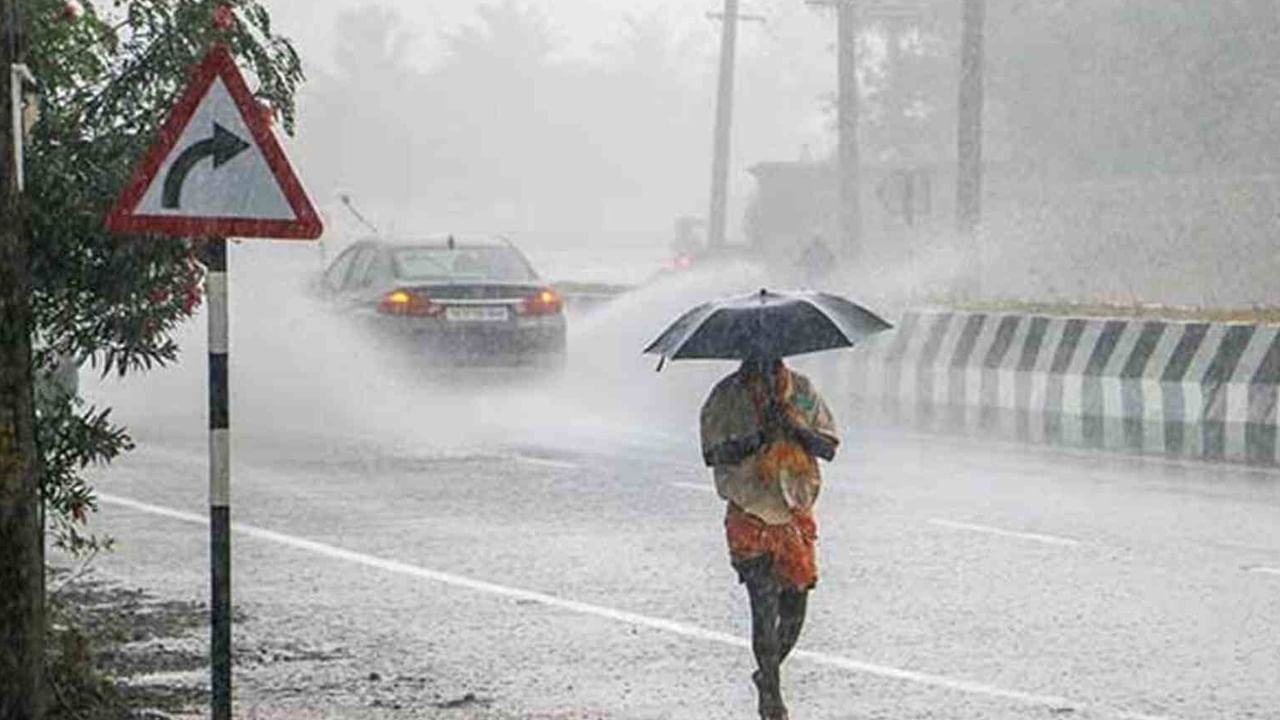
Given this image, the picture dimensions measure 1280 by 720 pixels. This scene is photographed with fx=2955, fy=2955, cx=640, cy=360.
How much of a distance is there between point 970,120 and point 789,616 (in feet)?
84.6

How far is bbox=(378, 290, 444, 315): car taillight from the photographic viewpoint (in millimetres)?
26906

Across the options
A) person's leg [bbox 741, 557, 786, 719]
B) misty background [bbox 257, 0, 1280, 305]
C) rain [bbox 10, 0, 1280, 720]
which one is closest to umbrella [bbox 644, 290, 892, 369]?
rain [bbox 10, 0, 1280, 720]

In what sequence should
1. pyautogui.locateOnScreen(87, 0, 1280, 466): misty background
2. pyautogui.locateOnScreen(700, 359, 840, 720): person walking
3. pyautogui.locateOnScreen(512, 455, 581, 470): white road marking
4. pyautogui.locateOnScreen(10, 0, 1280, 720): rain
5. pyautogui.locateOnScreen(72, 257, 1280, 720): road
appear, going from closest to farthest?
1. pyautogui.locateOnScreen(700, 359, 840, 720): person walking
2. pyautogui.locateOnScreen(10, 0, 1280, 720): rain
3. pyautogui.locateOnScreen(72, 257, 1280, 720): road
4. pyautogui.locateOnScreen(512, 455, 581, 470): white road marking
5. pyautogui.locateOnScreen(87, 0, 1280, 466): misty background

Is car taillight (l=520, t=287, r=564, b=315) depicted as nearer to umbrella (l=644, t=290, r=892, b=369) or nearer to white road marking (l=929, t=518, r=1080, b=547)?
white road marking (l=929, t=518, r=1080, b=547)

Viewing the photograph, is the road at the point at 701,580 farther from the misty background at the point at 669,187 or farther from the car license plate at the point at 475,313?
the car license plate at the point at 475,313

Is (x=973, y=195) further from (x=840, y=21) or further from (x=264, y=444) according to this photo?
(x=264, y=444)

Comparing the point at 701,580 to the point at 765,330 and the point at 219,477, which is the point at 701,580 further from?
the point at 219,477

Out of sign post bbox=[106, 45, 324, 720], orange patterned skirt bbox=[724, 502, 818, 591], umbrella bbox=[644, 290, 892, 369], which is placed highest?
sign post bbox=[106, 45, 324, 720]

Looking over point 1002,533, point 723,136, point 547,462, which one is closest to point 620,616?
point 1002,533

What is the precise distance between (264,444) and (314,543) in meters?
6.85

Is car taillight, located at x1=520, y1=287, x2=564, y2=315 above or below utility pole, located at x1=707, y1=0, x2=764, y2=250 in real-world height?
below

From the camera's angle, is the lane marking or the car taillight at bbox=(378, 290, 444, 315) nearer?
the lane marking

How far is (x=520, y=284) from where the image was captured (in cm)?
2744

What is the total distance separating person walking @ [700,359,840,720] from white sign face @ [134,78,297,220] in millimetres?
1677
